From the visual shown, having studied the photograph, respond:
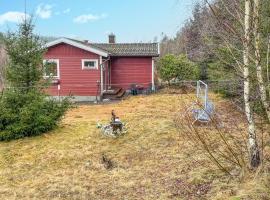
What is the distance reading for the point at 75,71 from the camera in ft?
69.5

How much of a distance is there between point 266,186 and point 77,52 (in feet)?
52.8

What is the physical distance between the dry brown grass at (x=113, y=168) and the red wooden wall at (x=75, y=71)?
8316 millimetres

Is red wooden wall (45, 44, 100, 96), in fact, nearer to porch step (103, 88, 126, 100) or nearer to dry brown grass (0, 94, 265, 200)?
porch step (103, 88, 126, 100)

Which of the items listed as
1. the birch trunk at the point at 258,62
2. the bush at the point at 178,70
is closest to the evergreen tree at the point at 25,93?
the birch trunk at the point at 258,62

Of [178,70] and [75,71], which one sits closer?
[75,71]

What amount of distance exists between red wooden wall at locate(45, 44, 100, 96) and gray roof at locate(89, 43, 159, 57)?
2.23 m

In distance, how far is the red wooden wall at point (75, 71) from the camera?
21067mm

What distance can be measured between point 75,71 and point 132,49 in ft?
15.0

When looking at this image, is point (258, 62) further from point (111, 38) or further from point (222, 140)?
point (111, 38)

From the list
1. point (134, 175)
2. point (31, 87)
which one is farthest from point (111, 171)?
point (31, 87)

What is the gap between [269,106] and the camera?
5.54m

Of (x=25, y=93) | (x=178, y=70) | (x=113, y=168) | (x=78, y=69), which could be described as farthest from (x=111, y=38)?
(x=113, y=168)

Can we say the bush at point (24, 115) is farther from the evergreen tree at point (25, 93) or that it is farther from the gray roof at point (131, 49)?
the gray roof at point (131, 49)

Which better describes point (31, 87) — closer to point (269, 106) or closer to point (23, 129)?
point (23, 129)
